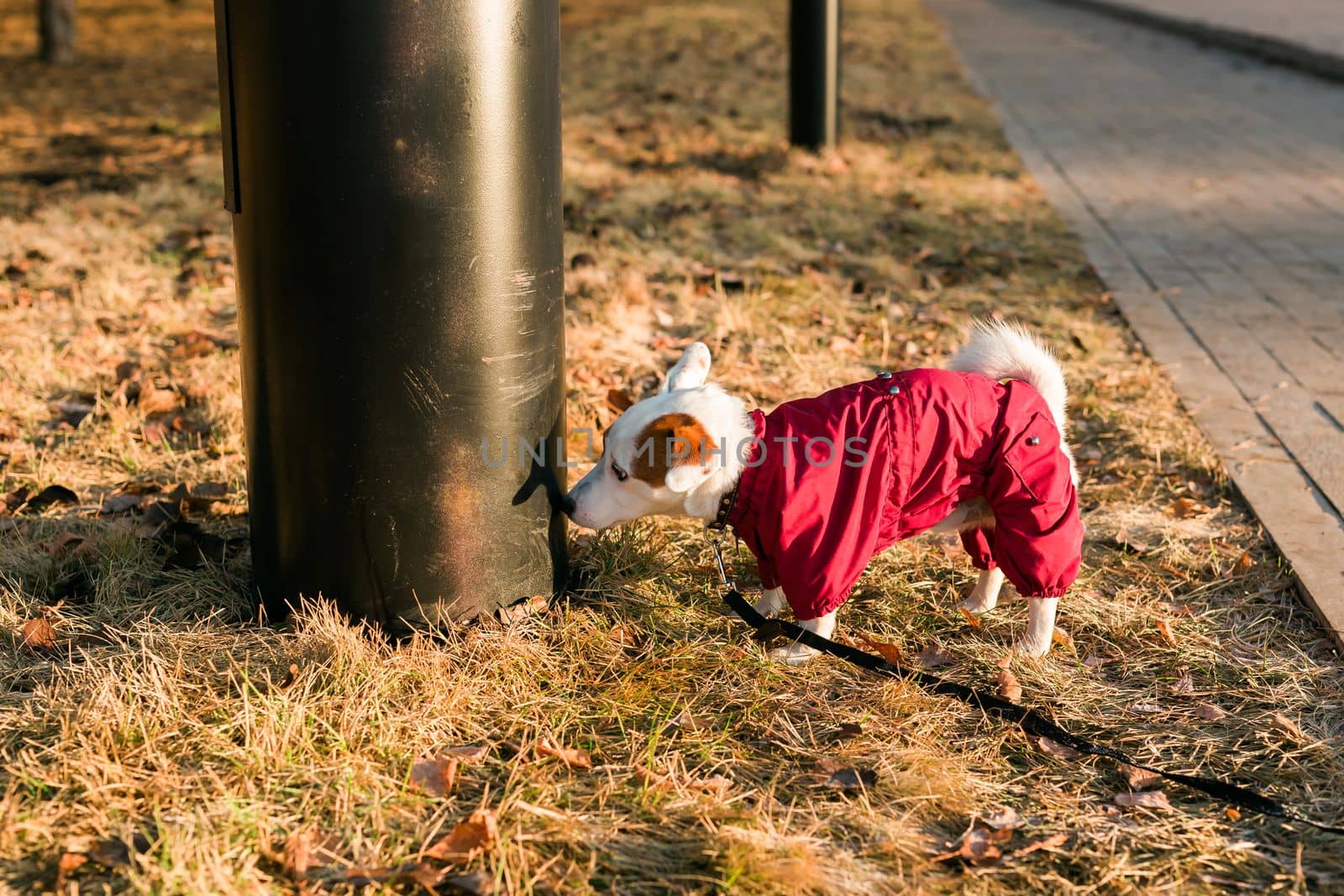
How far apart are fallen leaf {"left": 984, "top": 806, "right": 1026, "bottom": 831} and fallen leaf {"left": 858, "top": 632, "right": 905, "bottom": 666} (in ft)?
2.06

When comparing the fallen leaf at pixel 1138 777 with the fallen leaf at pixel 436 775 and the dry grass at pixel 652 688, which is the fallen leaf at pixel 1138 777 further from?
the fallen leaf at pixel 436 775

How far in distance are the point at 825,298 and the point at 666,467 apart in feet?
11.8

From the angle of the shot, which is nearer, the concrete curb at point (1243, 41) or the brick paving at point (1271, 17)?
the concrete curb at point (1243, 41)

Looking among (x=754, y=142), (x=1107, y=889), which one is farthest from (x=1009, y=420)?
(x=754, y=142)

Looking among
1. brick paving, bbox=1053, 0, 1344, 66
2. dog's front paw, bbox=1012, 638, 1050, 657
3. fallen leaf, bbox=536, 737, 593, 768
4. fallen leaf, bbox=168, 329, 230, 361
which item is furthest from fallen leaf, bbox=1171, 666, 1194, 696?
brick paving, bbox=1053, 0, 1344, 66

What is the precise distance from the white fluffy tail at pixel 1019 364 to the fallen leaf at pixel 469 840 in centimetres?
180

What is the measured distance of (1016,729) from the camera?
2.89 meters

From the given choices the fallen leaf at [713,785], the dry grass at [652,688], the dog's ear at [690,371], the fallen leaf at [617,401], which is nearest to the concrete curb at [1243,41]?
the dry grass at [652,688]

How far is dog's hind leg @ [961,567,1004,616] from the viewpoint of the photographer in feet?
11.4

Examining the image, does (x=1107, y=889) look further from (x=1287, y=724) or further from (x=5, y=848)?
(x=5, y=848)

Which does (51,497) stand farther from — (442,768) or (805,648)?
(805,648)

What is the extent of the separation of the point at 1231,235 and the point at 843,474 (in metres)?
5.83

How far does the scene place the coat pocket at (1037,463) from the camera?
307 cm

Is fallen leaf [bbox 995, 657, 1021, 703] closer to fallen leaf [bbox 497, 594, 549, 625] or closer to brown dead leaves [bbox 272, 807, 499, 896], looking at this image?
fallen leaf [bbox 497, 594, 549, 625]
